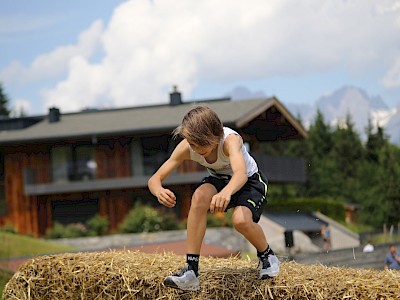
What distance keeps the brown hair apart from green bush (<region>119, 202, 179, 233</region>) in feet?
106

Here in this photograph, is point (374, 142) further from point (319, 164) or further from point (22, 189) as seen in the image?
point (22, 189)

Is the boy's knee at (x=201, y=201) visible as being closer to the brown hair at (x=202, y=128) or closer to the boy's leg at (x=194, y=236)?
the boy's leg at (x=194, y=236)

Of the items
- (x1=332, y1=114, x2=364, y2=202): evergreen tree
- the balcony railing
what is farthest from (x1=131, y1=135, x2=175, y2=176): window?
(x1=332, y1=114, x2=364, y2=202): evergreen tree

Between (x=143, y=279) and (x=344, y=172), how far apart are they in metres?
52.3

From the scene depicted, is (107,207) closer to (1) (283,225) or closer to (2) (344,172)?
(1) (283,225)

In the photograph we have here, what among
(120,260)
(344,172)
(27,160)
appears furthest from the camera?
(344,172)

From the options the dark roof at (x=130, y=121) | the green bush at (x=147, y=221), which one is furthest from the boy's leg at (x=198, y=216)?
the dark roof at (x=130, y=121)

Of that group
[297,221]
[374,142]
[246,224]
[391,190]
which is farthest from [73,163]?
[246,224]

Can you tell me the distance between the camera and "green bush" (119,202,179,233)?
39.2 meters

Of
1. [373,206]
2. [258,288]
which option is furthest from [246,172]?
[373,206]

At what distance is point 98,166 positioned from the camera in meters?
44.2

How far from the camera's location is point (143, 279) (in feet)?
24.1

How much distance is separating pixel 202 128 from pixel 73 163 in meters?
38.4

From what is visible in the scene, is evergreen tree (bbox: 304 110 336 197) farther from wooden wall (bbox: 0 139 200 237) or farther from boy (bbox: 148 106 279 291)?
boy (bbox: 148 106 279 291)
